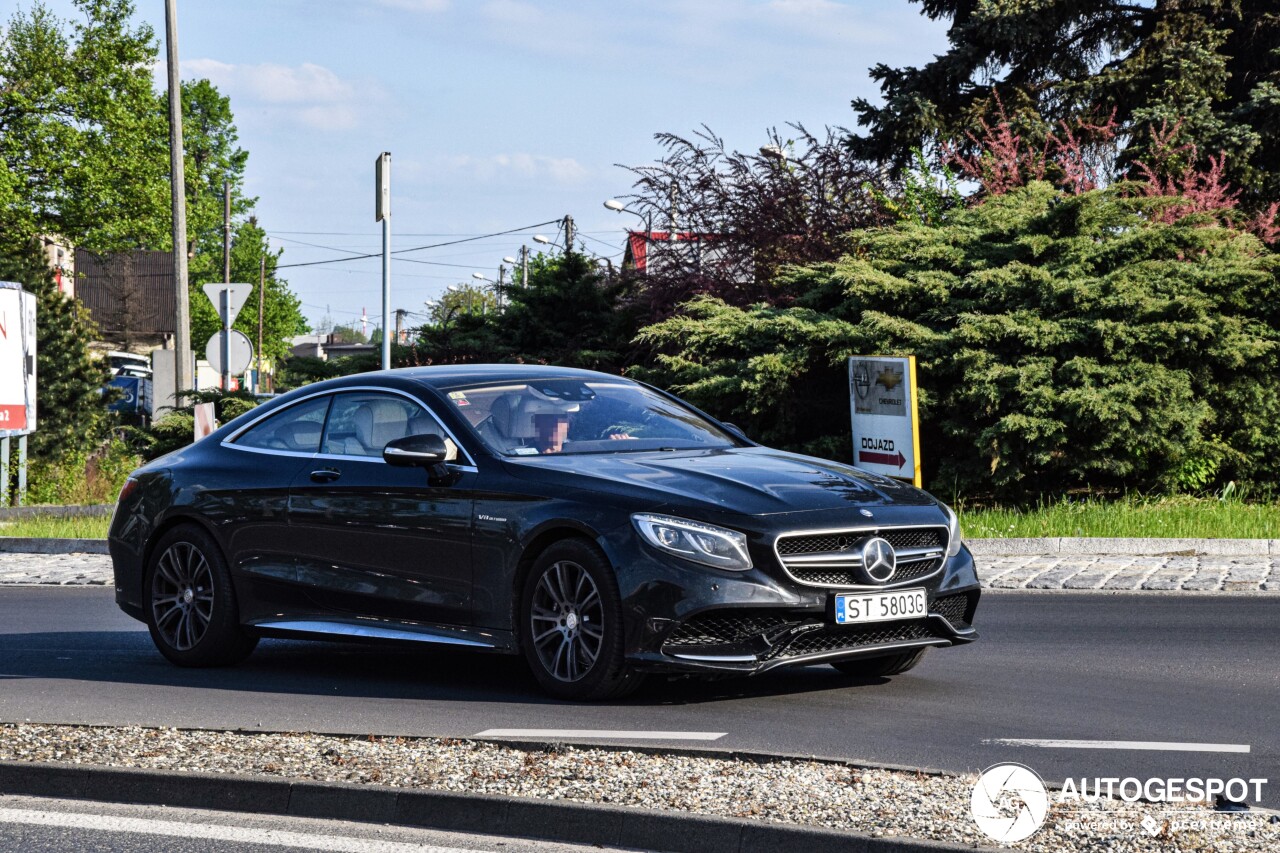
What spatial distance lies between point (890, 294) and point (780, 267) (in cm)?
231

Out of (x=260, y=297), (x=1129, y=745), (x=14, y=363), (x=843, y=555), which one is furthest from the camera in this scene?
(x=260, y=297)

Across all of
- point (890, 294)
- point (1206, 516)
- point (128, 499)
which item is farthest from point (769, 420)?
point (128, 499)

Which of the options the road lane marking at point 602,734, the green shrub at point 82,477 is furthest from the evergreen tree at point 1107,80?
the road lane marking at point 602,734

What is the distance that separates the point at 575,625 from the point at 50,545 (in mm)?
11310

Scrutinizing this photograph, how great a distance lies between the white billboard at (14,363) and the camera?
20984 millimetres

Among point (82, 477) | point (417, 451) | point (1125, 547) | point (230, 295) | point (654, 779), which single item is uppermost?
point (230, 295)

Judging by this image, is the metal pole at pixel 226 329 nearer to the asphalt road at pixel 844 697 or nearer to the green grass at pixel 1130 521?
the green grass at pixel 1130 521

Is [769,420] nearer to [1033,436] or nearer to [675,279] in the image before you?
[1033,436]

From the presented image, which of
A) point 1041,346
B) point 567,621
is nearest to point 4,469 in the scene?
point 1041,346

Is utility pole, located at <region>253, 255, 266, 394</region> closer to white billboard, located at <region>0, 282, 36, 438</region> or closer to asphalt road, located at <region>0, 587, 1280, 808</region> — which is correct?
white billboard, located at <region>0, 282, 36, 438</region>

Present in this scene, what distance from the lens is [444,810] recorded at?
17.9 ft

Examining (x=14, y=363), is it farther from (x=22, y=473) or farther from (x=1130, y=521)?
(x=1130, y=521)

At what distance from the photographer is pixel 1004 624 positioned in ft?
34.7

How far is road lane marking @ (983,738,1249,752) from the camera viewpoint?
654cm
